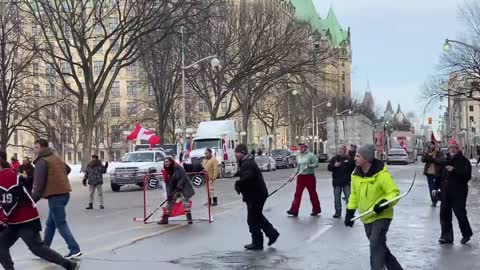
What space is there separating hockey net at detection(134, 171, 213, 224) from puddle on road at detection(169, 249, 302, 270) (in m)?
4.48

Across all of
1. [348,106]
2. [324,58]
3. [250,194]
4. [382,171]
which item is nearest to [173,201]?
[250,194]

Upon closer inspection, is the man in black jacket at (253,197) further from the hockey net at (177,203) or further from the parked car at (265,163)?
the parked car at (265,163)

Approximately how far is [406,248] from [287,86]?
45602mm

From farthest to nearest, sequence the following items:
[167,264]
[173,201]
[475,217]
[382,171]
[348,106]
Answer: [348,106] < [475,217] < [173,201] < [167,264] < [382,171]

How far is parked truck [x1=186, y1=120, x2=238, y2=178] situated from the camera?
131 feet

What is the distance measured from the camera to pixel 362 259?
9.79m

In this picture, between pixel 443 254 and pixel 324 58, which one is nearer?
pixel 443 254

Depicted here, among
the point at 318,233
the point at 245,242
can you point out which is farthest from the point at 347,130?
the point at 245,242

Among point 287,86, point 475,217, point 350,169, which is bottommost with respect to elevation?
point 475,217

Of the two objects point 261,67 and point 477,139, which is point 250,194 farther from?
point 477,139

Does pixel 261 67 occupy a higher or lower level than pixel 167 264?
higher

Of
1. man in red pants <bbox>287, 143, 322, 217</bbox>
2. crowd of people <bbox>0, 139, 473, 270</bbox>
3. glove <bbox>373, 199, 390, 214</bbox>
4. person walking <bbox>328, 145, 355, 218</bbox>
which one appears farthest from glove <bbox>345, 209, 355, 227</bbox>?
person walking <bbox>328, 145, 355, 218</bbox>

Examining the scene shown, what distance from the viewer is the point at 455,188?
10930 millimetres

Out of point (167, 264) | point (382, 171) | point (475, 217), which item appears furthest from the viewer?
point (475, 217)
